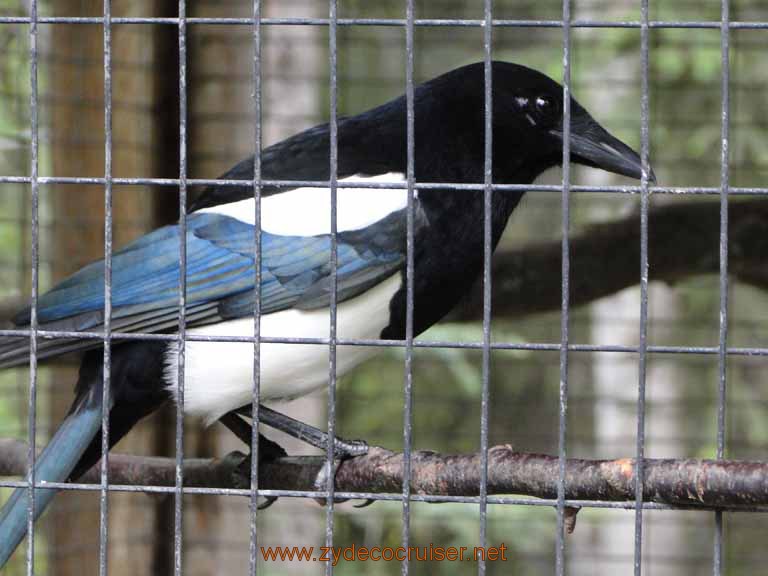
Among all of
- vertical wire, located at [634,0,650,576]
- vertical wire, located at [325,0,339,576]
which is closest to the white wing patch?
vertical wire, located at [325,0,339,576]

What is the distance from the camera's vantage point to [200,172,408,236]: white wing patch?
1992 millimetres

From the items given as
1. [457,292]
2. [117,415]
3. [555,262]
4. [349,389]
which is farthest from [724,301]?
[349,389]

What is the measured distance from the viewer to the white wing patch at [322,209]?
6.54 ft

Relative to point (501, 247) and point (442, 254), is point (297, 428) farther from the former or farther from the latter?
point (501, 247)

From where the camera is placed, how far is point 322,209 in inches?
80.0

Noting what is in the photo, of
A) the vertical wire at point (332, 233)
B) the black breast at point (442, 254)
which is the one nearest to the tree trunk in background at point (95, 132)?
the black breast at point (442, 254)

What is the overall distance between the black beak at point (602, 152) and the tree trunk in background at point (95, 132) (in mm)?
1166

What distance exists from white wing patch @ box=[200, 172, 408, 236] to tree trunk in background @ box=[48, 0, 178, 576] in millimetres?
810

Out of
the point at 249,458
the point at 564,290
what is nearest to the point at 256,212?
the point at 564,290

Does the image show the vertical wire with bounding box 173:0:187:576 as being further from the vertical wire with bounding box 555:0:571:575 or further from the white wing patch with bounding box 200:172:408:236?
the white wing patch with bounding box 200:172:408:236

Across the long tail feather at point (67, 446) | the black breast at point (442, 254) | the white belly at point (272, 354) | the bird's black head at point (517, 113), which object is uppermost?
the bird's black head at point (517, 113)

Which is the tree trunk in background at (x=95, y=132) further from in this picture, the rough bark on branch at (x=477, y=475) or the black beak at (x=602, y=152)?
the black beak at (x=602, y=152)

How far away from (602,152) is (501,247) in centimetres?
101

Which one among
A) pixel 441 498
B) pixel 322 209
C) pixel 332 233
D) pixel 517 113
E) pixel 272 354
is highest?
pixel 517 113
